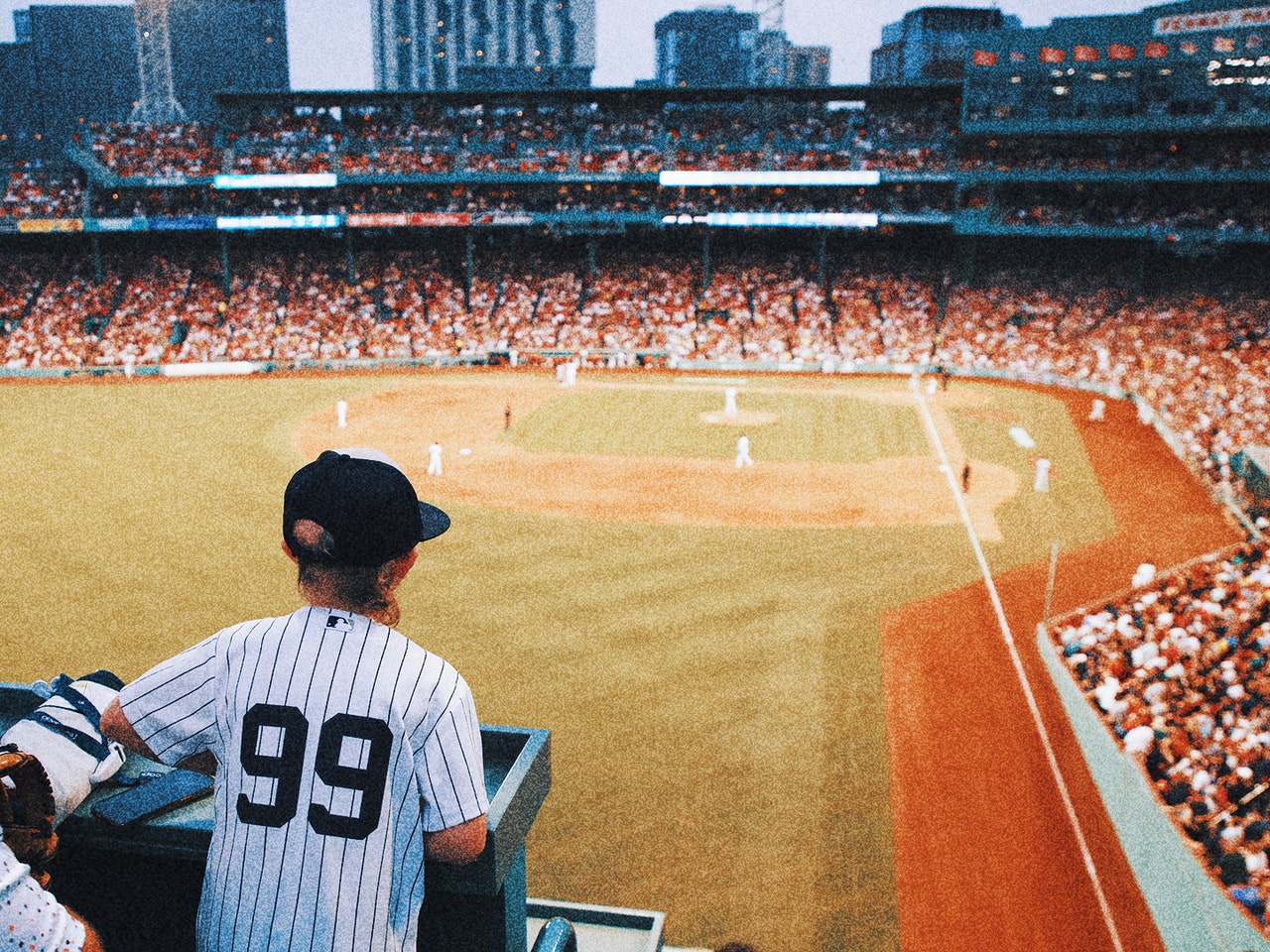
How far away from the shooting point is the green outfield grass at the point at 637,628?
9.30m

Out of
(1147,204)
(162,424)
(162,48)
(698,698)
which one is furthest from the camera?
(162,48)

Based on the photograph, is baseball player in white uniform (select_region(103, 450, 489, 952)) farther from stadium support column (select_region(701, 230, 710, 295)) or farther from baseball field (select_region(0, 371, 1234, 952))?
stadium support column (select_region(701, 230, 710, 295))

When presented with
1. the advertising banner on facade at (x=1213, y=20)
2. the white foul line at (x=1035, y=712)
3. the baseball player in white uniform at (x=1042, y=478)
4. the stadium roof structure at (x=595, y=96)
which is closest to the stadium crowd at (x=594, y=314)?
the stadium roof structure at (x=595, y=96)

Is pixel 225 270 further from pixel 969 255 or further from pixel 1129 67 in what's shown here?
pixel 1129 67

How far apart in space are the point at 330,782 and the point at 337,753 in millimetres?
80

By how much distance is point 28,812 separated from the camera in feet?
7.49

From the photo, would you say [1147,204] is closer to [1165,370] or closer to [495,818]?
[1165,370]

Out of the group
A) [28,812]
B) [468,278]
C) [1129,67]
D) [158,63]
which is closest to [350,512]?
[28,812]

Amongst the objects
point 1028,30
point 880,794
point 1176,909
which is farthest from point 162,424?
point 1028,30

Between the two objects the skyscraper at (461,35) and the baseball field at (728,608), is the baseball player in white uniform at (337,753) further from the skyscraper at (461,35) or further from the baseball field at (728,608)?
the skyscraper at (461,35)

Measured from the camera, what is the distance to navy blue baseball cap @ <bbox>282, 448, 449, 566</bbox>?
2.49m

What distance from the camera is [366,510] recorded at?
2.49 metres

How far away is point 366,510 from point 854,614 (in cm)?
1397

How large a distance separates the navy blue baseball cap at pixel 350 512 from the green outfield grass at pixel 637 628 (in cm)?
711
